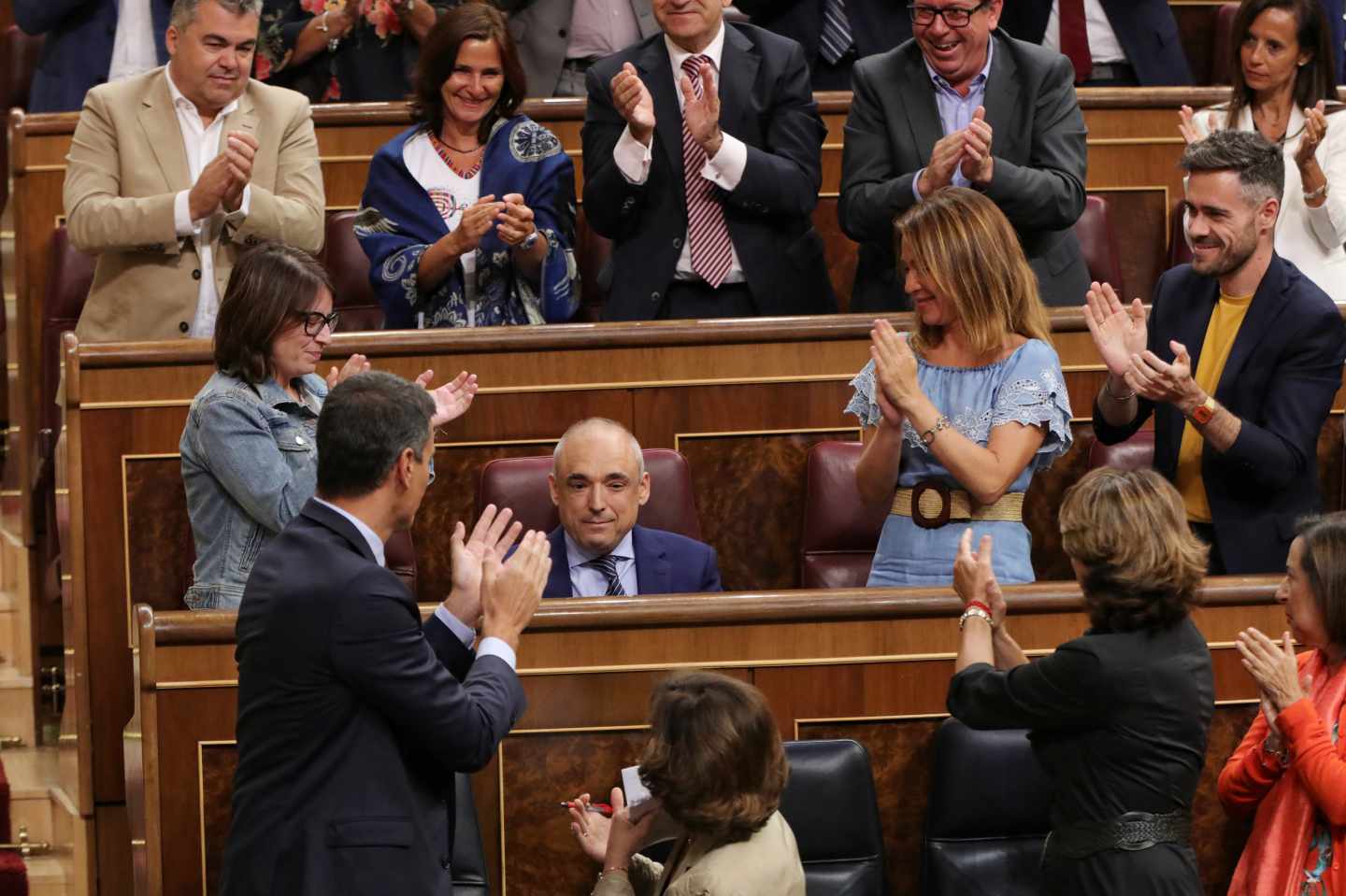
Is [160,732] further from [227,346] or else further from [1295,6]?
[1295,6]

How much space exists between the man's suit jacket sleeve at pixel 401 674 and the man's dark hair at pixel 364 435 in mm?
121

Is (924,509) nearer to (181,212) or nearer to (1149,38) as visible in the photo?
(181,212)

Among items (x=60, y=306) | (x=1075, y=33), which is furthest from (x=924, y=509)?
(x=1075, y=33)

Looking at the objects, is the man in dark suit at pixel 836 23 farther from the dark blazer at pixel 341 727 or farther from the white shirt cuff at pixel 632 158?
the dark blazer at pixel 341 727

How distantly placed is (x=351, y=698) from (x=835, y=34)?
10.4ft

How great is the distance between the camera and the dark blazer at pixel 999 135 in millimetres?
3770

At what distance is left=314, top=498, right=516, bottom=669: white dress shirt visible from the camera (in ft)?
7.29

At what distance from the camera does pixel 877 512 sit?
350 centimetres

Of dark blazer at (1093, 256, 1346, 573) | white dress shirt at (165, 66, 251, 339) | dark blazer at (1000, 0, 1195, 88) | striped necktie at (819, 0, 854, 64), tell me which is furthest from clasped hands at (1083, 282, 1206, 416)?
dark blazer at (1000, 0, 1195, 88)

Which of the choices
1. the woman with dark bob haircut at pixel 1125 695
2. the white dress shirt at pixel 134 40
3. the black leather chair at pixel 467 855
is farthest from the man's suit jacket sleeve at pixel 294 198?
the woman with dark bob haircut at pixel 1125 695

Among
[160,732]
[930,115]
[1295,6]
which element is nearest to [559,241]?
[930,115]

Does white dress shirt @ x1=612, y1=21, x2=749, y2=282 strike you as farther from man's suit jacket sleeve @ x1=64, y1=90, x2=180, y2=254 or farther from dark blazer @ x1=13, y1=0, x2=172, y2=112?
dark blazer @ x1=13, y1=0, x2=172, y2=112

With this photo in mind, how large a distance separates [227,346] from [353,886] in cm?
113

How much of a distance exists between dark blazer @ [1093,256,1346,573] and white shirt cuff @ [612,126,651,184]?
106 centimetres
